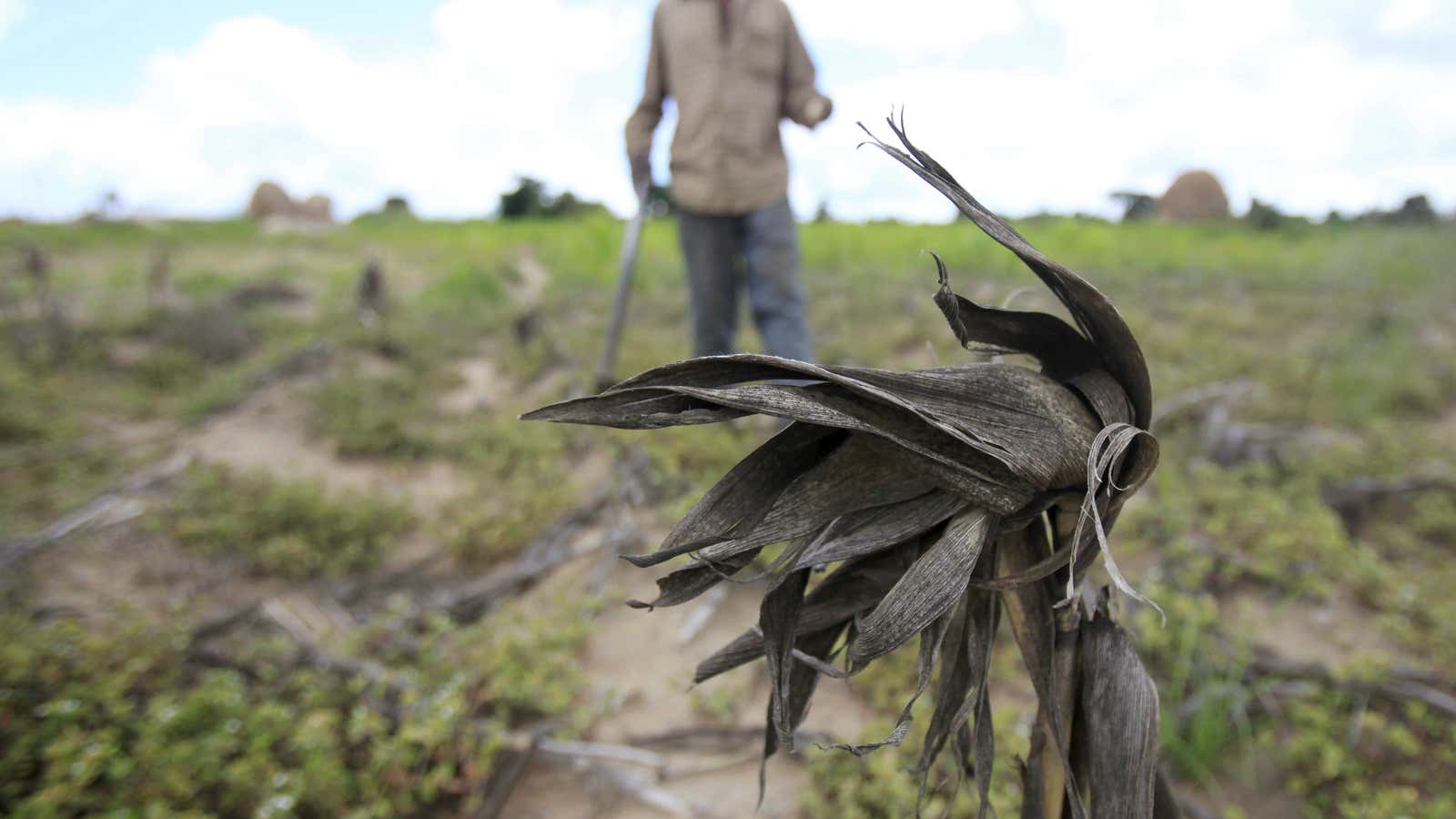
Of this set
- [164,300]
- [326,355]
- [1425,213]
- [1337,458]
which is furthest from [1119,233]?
[164,300]

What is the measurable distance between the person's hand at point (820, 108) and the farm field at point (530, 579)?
981 mm

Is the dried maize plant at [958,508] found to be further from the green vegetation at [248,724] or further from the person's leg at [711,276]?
the person's leg at [711,276]

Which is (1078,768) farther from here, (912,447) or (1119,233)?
(1119,233)

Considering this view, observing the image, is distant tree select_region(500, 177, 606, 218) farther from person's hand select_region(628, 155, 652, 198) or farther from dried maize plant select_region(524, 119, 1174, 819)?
dried maize plant select_region(524, 119, 1174, 819)

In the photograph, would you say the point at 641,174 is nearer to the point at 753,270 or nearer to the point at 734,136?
the point at 734,136

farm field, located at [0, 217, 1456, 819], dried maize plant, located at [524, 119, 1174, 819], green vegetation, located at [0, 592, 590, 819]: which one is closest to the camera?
dried maize plant, located at [524, 119, 1174, 819]

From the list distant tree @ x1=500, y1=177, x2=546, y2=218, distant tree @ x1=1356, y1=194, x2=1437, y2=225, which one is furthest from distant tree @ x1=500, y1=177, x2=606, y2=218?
distant tree @ x1=1356, y1=194, x2=1437, y2=225

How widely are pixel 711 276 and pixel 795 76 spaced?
90 cm

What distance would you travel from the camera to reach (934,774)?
5.61ft

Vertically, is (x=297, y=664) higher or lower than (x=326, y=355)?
lower

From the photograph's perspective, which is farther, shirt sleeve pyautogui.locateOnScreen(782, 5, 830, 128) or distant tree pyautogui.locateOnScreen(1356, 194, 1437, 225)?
distant tree pyautogui.locateOnScreen(1356, 194, 1437, 225)

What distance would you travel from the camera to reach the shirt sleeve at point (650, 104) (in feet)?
10.6

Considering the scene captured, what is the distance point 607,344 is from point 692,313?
704 mm

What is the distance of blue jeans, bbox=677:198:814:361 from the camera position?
3203mm
